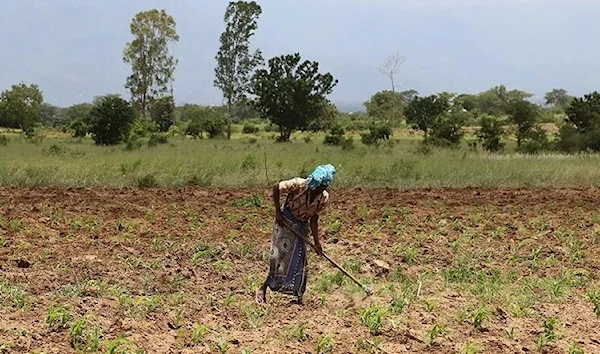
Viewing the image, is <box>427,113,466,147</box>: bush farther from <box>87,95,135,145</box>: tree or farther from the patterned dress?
the patterned dress

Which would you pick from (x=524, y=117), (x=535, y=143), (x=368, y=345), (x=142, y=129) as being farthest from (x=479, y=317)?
(x=142, y=129)

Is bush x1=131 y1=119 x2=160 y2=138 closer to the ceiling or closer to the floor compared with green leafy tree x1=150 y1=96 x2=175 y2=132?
closer to the floor

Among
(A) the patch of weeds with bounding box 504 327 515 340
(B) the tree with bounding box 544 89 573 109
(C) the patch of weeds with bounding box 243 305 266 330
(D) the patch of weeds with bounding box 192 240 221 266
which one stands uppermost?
(B) the tree with bounding box 544 89 573 109

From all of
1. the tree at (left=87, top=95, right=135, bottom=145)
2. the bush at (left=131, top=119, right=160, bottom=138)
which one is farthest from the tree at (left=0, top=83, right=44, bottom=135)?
the tree at (left=87, top=95, right=135, bottom=145)

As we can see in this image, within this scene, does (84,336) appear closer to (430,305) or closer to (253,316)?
(253,316)

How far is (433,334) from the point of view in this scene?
222 inches

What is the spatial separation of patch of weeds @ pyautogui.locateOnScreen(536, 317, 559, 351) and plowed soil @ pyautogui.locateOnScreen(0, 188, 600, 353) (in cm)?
2

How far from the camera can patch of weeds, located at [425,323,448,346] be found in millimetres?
5615

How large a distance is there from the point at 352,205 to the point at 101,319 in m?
7.84

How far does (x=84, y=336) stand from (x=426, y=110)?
35.2m

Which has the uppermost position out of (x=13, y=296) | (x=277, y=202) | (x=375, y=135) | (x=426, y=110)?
(x=426, y=110)

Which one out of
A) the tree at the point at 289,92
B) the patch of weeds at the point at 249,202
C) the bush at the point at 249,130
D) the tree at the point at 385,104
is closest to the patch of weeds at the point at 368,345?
the patch of weeds at the point at 249,202

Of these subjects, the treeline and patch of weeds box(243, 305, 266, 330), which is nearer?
patch of weeds box(243, 305, 266, 330)

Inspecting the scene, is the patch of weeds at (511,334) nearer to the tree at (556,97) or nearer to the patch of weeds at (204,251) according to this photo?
the patch of weeds at (204,251)
